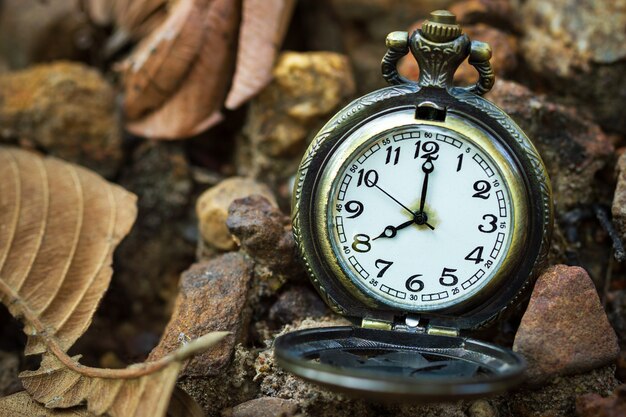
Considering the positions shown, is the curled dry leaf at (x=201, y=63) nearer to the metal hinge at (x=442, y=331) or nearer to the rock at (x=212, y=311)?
the rock at (x=212, y=311)

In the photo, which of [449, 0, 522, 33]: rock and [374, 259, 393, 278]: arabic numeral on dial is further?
[449, 0, 522, 33]: rock

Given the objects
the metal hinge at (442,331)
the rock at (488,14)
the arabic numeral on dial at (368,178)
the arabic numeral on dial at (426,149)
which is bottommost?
the metal hinge at (442,331)

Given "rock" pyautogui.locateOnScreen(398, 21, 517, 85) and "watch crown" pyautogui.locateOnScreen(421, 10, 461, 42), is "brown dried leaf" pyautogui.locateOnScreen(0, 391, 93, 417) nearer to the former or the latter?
"watch crown" pyautogui.locateOnScreen(421, 10, 461, 42)

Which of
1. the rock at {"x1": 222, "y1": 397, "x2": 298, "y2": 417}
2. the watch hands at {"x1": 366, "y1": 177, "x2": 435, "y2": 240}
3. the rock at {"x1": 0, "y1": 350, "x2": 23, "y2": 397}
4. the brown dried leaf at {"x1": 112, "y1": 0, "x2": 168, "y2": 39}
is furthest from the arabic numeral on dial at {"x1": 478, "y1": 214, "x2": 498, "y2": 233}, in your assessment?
the brown dried leaf at {"x1": 112, "y1": 0, "x2": 168, "y2": 39}

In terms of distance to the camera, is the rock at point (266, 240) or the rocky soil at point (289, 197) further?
the rock at point (266, 240)

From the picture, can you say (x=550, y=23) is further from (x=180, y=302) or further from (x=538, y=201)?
(x=180, y=302)

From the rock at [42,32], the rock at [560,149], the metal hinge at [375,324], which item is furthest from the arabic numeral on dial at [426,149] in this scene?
the rock at [42,32]
